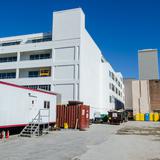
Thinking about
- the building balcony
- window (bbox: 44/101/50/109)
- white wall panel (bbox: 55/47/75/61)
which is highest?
white wall panel (bbox: 55/47/75/61)

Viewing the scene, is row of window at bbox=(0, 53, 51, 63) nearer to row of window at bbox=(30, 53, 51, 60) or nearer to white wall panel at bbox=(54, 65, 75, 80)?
row of window at bbox=(30, 53, 51, 60)

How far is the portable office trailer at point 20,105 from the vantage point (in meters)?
17.7

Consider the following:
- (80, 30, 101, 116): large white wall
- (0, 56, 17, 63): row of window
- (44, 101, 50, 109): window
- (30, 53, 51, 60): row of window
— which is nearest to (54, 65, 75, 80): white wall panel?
(80, 30, 101, 116): large white wall

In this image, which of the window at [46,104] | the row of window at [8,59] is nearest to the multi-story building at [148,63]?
the row of window at [8,59]

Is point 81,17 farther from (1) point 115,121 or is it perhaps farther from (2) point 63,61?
(1) point 115,121

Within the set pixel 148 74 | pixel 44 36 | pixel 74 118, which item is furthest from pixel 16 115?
pixel 148 74

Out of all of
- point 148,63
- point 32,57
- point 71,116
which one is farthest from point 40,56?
point 148,63

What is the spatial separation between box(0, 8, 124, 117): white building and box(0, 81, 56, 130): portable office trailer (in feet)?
56.4

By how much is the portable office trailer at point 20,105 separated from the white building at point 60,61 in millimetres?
17179

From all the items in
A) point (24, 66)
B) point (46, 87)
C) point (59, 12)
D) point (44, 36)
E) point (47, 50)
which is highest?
point (59, 12)

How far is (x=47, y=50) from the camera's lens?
46.2 m

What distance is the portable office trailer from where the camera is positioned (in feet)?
58.0

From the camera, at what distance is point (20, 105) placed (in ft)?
64.7

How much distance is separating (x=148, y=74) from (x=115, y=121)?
6694 centimetres
